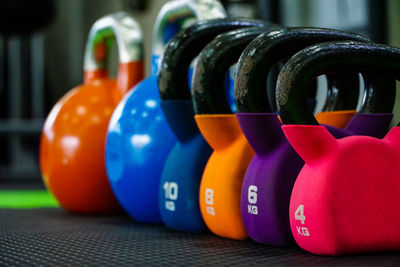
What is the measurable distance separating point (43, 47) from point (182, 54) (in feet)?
11.8

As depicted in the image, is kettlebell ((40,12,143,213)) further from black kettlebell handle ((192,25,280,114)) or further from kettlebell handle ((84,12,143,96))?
black kettlebell handle ((192,25,280,114))

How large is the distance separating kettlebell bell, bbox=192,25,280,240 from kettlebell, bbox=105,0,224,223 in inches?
9.1

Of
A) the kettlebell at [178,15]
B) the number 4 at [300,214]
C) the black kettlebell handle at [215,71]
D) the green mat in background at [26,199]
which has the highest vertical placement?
the kettlebell at [178,15]

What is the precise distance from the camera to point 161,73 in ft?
3.48

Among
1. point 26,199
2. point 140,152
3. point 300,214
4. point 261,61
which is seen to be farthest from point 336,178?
point 26,199

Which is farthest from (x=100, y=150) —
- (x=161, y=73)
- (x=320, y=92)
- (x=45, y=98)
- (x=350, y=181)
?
(x=45, y=98)

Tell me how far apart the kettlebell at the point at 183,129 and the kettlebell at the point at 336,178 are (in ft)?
0.89

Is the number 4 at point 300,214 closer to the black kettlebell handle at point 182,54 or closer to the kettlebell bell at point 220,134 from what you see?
the kettlebell bell at point 220,134

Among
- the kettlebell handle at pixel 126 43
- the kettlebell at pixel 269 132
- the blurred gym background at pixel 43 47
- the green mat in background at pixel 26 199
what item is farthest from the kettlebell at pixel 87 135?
the blurred gym background at pixel 43 47

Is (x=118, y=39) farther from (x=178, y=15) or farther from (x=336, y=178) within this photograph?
(x=336, y=178)

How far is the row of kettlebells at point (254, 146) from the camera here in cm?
76

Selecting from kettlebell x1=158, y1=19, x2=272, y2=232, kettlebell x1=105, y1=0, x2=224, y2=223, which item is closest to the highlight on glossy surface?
kettlebell x1=105, y1=0, x2=224, y2=223

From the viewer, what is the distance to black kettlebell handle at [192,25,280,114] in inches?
37.4

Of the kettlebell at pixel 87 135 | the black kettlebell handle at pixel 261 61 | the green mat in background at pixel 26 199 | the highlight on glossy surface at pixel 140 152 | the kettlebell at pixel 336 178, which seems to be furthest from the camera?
the green mat in background at pixel 26 199
